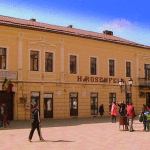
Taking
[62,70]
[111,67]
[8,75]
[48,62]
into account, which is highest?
[48,62]

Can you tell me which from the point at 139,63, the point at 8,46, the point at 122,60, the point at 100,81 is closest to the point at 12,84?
the point at 8,46

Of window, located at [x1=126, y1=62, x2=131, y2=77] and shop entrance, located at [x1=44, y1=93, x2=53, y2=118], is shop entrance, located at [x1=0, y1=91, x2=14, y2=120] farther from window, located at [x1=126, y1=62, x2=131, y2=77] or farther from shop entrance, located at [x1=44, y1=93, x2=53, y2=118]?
window, located at [x1=126, y1=62, x2=131, y2=77]

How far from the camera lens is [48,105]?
26.9 m

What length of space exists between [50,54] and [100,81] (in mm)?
6224

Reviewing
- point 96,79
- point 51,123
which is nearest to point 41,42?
point 96,79

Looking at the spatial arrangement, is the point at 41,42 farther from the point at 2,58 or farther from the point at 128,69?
the point at 128,69

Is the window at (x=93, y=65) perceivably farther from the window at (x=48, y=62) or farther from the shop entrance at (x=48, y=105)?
the shop entrance at (x=48, y=105)

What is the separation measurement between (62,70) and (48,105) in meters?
3.45

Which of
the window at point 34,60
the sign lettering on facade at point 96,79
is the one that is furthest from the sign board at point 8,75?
the sign lettering on facade at point 96,79

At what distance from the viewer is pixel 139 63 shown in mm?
34219

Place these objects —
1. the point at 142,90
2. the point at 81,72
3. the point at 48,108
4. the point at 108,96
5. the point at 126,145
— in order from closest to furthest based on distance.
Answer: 1. the point at 126,145
2. the point at 48,108
3. the point at 81,72
4. the point at 108,96
5. the point at 142,90

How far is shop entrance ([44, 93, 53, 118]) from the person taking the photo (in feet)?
87.6

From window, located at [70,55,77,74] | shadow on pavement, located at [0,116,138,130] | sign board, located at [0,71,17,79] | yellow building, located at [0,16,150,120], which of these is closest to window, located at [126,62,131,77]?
yellow building, located at [0,16,150,120]

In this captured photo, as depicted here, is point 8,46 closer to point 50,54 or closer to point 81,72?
point 50,54
